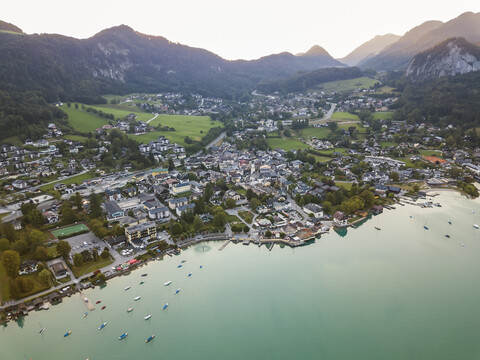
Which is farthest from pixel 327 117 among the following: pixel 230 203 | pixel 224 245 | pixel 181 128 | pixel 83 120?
pixel 224 245

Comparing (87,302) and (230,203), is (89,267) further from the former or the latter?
(230,203)

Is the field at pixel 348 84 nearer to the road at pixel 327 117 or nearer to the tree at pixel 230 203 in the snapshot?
the road at pixel 327 117

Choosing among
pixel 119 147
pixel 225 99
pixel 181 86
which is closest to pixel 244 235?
pixel 119 147

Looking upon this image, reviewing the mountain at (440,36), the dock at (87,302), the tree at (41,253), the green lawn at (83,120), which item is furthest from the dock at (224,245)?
the mountain at (440,36)

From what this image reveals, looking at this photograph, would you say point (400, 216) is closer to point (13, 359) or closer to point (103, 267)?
point (103, 267)

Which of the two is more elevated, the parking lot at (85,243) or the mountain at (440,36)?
the mountain at (440,36)

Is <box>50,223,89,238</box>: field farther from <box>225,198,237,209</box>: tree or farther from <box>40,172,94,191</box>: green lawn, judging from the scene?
<box>225,198,237,209</box>: tree
